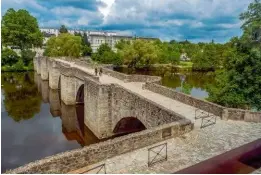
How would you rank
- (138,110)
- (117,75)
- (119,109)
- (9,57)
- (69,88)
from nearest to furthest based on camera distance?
(138,110) < (119,109) < (117,75) < (69,88) < (9,57)

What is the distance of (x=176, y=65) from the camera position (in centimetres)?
7525

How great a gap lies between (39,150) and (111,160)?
965 centimetres

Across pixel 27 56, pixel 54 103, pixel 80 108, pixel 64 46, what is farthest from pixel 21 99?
pixel 27 56

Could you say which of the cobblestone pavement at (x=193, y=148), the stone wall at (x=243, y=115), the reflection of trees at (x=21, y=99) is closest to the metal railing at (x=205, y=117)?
the cobblestone pavement at (x=193, y=148)

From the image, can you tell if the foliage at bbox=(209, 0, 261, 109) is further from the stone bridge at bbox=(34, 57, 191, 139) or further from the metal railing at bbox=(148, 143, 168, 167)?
the metal railing at bbox=(148, 143, 168, 167)

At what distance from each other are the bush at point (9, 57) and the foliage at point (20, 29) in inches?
117

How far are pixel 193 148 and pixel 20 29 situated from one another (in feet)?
188

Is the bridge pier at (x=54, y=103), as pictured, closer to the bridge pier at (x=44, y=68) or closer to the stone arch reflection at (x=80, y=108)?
the stone arch reflection at (x=80, y=108)

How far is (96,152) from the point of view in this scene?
799 cm

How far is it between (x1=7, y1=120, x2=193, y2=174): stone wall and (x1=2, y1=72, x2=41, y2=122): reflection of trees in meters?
16.9

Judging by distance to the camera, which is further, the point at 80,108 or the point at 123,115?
the point at 80,108

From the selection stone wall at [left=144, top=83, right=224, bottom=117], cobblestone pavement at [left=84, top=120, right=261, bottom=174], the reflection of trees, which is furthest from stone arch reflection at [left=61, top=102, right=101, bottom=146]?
cobblestone pavement at [left=84, top=120, right=261, bottom=174]

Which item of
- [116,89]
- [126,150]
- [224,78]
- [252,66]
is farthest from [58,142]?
[252,66]

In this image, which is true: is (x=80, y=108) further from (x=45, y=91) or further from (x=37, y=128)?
(x=45, y=91)
